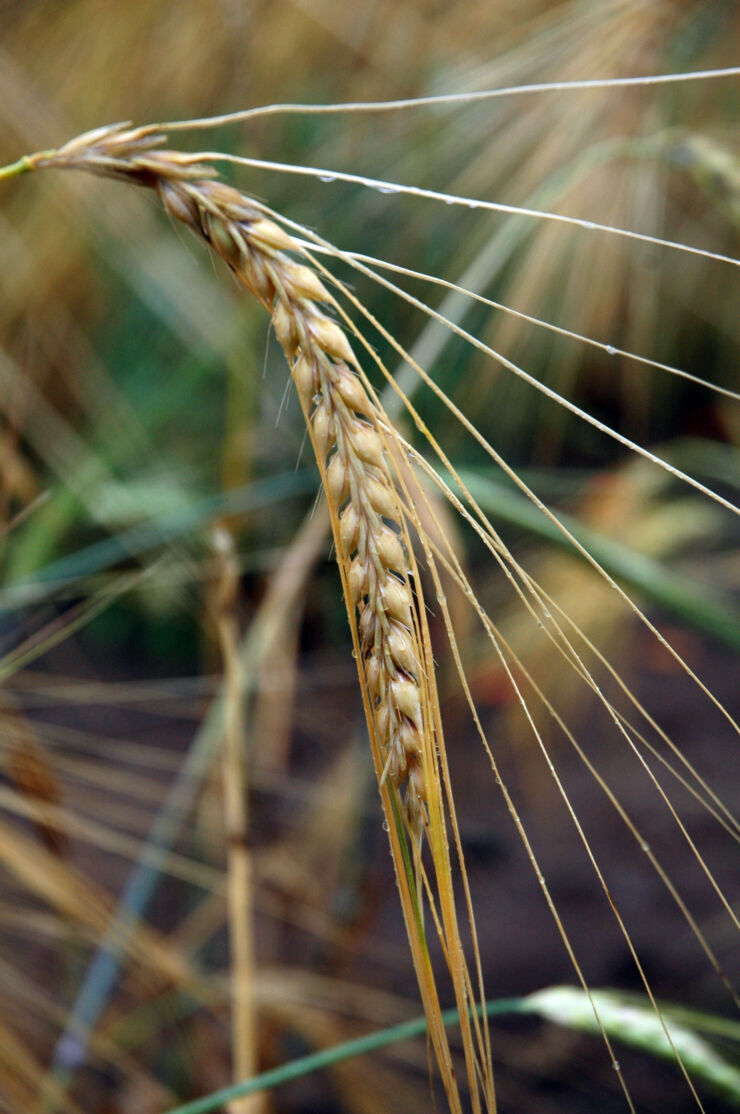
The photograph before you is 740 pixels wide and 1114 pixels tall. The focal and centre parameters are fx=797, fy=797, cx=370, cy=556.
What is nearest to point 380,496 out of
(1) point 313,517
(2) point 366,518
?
(2) point 366,518

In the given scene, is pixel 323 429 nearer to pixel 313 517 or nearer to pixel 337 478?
pixel 337 478

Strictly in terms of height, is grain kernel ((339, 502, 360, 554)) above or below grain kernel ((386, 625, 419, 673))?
above

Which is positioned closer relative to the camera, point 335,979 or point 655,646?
point 335,979

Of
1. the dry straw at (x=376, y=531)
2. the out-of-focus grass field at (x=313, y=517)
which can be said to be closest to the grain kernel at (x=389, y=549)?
the dry straw at (x=376, y=531)

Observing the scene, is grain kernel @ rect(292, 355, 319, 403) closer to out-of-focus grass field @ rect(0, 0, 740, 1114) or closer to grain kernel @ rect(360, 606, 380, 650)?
grain kernel @ rect(360, 606, 380, 650)

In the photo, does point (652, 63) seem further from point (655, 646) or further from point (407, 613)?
point (655, 646)

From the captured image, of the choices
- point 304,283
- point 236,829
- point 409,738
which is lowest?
point 236,829

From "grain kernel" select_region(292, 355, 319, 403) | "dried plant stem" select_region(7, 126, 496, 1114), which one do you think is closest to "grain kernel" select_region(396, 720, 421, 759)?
"dried plant stem" select_region(7, 126, 496, 1114)

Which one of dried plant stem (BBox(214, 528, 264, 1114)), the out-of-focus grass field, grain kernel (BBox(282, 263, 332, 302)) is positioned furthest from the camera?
the out-of-focus grass field

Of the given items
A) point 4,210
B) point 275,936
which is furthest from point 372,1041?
point 4,210
